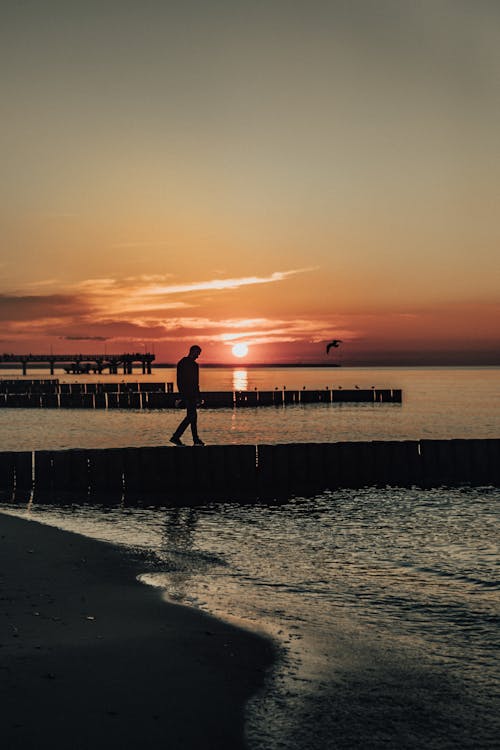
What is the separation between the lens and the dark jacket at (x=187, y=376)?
21047mm

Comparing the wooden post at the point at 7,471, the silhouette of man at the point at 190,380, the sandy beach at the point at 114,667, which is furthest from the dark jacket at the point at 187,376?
the sandy beach at the point at 114,667

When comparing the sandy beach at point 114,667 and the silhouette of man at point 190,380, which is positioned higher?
the silhouette of man at point 190,380

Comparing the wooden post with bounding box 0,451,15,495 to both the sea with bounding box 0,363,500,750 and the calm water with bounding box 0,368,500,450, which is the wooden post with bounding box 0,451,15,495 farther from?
the calm water with bounding box 0,368,500,450

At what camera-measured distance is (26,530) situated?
12.4 m

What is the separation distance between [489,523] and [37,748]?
11.8 meters

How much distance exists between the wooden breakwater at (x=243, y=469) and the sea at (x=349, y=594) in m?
1.46

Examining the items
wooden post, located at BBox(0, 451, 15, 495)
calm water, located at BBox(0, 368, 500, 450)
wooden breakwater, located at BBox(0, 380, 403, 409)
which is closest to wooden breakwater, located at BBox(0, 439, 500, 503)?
wooden post, located at BBox(0, 451, 15, 495)

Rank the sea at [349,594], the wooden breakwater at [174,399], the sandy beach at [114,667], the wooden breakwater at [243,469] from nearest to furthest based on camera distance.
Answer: the sandy beach at [114,667] → the sea at [349,594] → the wooden breakwater at [243,469] → the wooden breakwater at [174,399]

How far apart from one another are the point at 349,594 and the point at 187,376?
484 inches

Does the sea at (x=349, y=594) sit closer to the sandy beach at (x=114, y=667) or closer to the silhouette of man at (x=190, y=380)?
the sandy beach at (x=114, y=667)

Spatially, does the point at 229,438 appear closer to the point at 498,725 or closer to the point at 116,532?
the point at 116,532

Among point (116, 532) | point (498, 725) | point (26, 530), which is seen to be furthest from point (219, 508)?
point (498, 725)

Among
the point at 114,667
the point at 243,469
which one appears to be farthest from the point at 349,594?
the point at 243,469

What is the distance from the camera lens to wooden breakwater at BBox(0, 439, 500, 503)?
19.8 metres
